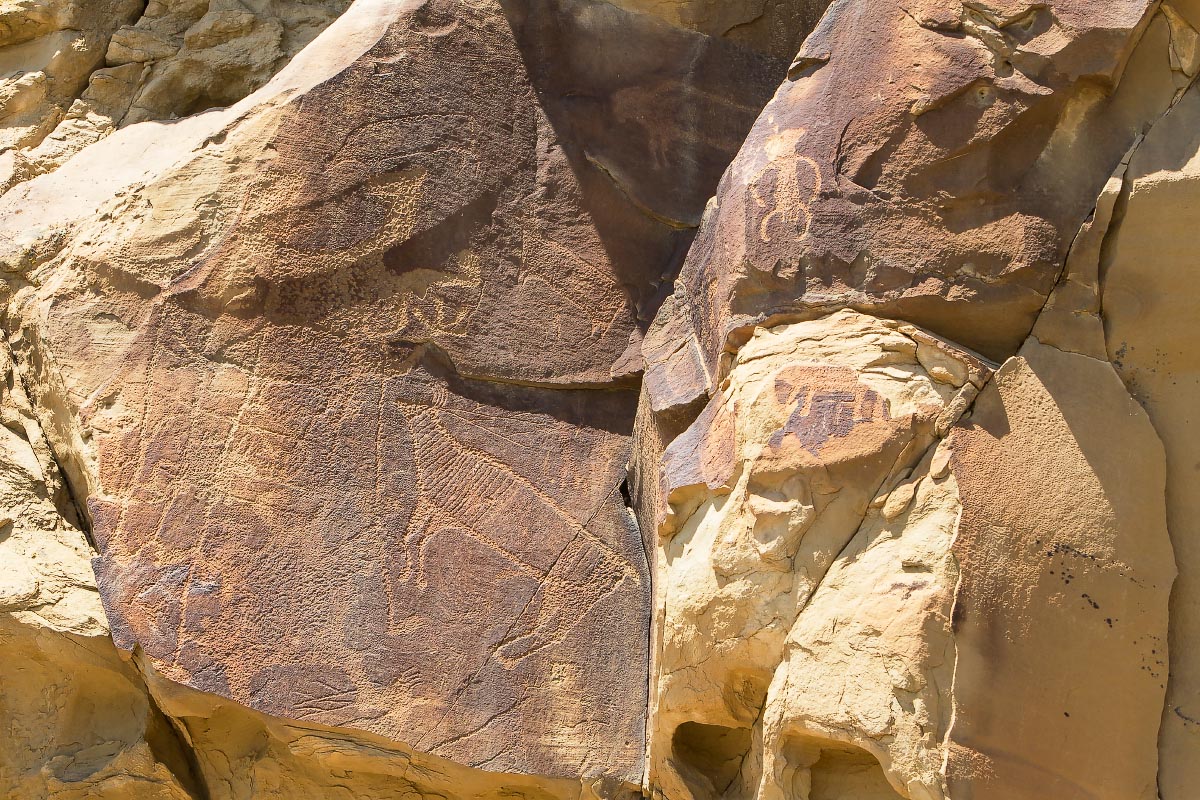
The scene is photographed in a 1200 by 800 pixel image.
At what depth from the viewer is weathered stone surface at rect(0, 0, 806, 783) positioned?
2.59 metres

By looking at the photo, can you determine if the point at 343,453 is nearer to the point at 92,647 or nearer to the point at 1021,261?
the point at 92,647

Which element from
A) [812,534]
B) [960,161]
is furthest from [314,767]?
[960,161]

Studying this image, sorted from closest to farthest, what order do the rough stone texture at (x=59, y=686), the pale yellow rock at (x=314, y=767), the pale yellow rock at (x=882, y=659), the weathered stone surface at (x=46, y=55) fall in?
1. the pale yellow rock at (x=882, y=659)
2. the pale yellow rock at (x=314, y=767)
3. the rough stone texture at (x=59, y=686)
4. the weathered stone surface at (x=46, y=55)

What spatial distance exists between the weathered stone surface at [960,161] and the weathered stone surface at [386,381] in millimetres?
689

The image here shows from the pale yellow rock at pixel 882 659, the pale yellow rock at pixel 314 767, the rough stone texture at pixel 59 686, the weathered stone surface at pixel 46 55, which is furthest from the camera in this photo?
the weathered stone surface at pixel 46 55

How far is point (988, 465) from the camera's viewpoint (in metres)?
2.05

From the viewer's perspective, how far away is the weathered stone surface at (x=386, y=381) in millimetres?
2592

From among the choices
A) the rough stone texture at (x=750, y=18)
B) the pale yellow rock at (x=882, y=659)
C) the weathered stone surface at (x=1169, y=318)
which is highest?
the rough stone texture at (x=750, y=18)

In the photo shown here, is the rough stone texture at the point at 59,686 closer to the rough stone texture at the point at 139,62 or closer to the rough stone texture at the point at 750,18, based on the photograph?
the rough stone texture at the point at 139,62

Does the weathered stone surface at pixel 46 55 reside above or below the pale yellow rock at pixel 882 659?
above

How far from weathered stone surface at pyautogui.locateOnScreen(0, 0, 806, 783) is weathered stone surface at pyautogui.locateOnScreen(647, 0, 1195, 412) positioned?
689 millimetres

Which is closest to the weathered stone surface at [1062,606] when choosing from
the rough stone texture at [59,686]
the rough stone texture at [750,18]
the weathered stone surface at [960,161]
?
the weathered stone surface at [960,161]

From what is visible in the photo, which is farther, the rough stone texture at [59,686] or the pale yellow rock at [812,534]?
the rough stone texture at [59,686]

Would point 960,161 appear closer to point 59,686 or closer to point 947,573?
point 947,573
